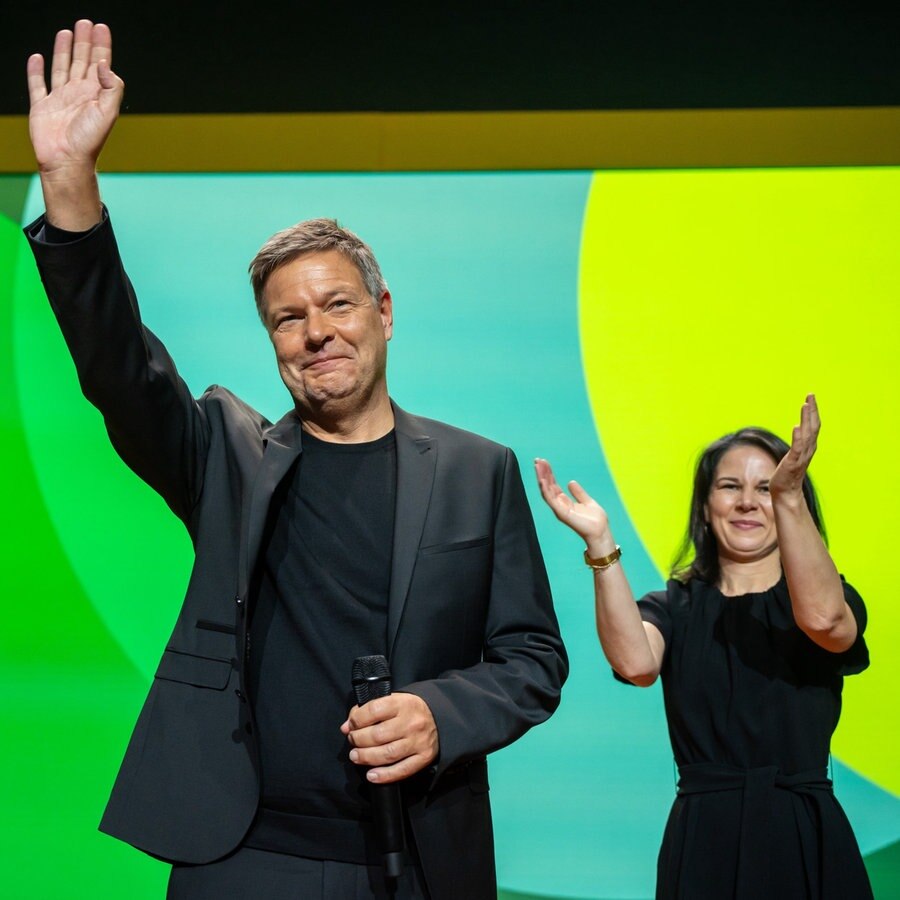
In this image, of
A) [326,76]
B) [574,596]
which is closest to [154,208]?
[326,76]

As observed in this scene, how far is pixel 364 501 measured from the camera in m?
1.74

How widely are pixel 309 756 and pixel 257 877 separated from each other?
0.57 feet

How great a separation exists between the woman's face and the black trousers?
1.32m

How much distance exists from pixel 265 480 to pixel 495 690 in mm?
450

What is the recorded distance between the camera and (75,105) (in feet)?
5.11

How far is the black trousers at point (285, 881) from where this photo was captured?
1.57m

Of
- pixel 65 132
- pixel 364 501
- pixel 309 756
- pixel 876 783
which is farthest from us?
pixel 876 783

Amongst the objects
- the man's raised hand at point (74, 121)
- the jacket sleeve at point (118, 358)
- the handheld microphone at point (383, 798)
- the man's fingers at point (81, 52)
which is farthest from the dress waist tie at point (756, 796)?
the man's fingers at point (81, 52)

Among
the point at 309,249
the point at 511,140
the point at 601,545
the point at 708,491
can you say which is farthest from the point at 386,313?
the point at 511,140

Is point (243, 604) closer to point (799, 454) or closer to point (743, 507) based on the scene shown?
point (799, 454)

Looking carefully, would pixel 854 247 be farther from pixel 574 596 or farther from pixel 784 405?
pixel 574 596

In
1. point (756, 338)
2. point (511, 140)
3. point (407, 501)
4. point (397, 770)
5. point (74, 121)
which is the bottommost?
point (397, 770)

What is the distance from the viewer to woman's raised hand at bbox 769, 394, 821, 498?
224 centimetres

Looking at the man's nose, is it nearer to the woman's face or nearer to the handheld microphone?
the handheld microphone
